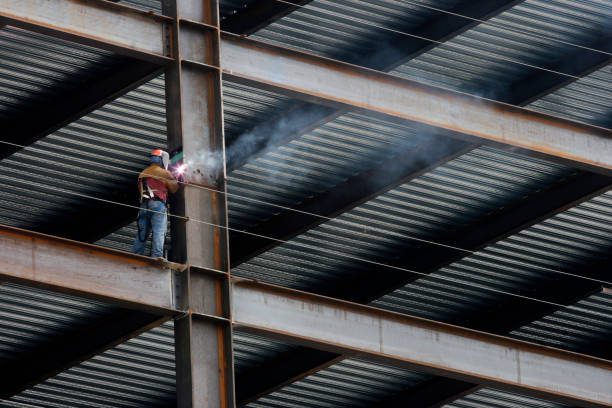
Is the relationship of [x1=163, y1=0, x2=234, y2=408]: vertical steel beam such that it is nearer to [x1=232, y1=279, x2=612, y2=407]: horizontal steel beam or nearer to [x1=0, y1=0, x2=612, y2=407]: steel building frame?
[x1=0, y1=0, x2=612, y2=407]: steel building frame

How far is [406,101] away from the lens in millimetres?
20422

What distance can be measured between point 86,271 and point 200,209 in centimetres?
163

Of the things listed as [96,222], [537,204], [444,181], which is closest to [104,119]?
[96,222]

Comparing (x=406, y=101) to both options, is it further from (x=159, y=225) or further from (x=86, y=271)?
(x=86, y=271)

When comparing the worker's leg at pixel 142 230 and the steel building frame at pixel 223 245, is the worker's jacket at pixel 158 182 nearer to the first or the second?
the steel building frame at pixel 223 245

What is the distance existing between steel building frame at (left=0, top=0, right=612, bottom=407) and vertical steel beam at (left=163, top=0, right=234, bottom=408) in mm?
16

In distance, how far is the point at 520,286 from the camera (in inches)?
949

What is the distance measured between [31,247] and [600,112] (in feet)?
30.7

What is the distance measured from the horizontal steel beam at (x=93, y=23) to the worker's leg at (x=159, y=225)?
171cm

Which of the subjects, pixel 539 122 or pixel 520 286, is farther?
pixel 520 286

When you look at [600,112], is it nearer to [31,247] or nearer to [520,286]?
[520,286]

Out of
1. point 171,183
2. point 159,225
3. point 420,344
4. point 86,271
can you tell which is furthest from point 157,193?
point 420,344

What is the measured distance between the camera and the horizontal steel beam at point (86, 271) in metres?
17.6

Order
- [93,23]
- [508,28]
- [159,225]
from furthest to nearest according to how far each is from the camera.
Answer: [508,28] < [159,225] < [93,23]
